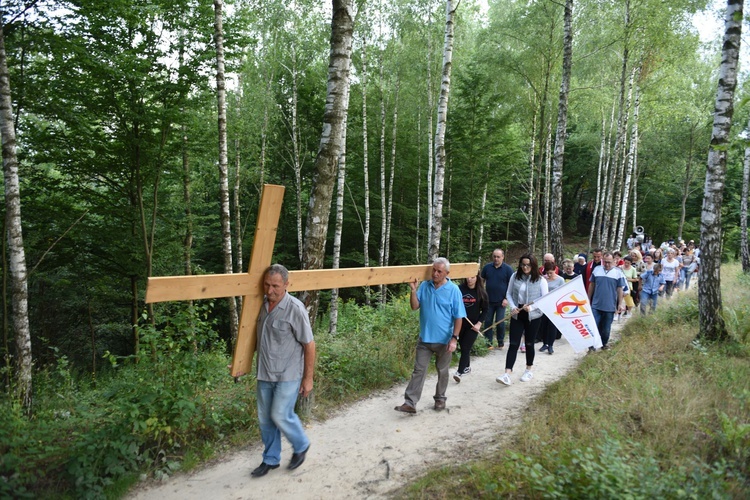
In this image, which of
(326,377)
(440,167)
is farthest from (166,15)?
(326,377)

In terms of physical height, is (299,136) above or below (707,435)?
above

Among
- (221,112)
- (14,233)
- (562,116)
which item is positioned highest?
(562,116)

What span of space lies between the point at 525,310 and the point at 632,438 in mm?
2595

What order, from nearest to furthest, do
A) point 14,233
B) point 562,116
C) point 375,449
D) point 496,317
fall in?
1. point 375,449
2. point 14,233
3. point 496,317
4. point 562,116

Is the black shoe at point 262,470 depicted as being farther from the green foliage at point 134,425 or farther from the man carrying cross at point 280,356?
the green foliage at point 134,425

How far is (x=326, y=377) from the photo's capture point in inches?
238

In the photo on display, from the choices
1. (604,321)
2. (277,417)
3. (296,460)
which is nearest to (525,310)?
(604,321)

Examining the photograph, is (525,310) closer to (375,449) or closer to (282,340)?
(375,449)

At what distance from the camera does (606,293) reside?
8062 millimetres

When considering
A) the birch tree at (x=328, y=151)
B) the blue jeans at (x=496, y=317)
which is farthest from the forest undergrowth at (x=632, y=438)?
the birch tree at (x=328, y=151)

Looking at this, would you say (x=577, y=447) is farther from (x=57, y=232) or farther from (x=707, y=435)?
(x=57, y=232)

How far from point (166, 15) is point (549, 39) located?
13573 millimetres

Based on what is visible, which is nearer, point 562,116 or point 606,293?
point 606,293

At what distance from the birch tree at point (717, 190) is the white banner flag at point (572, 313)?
2204 mm
